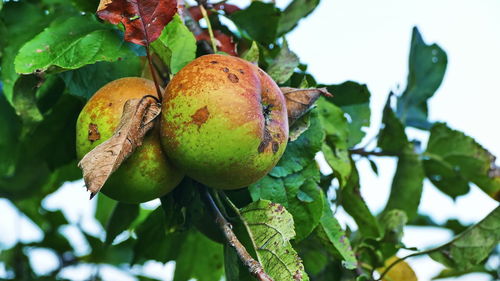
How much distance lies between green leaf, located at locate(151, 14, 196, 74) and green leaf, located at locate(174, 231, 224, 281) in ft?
2.36

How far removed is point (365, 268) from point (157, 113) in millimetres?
932

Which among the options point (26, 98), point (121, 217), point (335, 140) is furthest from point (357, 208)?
point (26, 98)

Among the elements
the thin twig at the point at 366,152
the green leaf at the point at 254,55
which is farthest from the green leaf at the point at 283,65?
the thin twig at the point at 366,152

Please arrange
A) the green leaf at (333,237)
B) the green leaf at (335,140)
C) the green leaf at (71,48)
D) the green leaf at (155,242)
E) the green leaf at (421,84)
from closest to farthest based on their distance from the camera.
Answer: the green leaf at (71,48), the green leaf at (333,237), the green leaf at (335,140), the green leaf at (155,242), the green leaf at (421,84)

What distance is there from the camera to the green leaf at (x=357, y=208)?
172 cm

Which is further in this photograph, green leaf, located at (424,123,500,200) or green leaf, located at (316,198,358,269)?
green leaf, located at (424,123,500,200)

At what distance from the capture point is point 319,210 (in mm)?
1426

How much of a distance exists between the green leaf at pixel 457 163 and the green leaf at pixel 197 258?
30.2 inches

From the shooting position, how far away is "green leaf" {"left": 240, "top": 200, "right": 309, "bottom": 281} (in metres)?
1.18

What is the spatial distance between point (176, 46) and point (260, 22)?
38 cm

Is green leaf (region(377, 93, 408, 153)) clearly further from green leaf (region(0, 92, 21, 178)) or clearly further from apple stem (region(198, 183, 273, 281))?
green leaf (region(0, 92, 21, 178))

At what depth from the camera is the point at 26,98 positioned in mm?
1425

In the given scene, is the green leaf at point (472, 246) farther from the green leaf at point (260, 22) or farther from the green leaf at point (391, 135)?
the green leaf at point (260, 22)

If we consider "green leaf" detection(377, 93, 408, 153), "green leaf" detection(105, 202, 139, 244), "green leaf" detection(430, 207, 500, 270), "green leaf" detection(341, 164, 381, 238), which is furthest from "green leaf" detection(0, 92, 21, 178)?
"green leaf" detection(430, 207, 500, 270)
